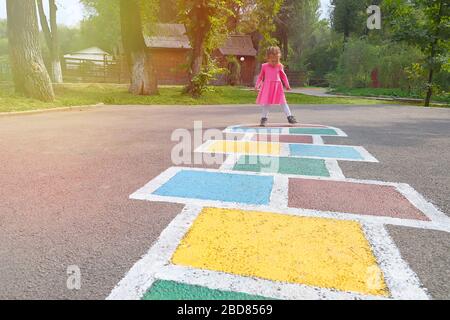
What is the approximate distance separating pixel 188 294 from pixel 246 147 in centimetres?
358

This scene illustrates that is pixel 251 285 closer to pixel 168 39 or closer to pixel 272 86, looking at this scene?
pixel 272 86

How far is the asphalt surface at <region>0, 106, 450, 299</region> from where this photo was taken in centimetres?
181

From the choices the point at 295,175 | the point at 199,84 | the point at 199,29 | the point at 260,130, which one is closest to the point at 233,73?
the point at 199,29

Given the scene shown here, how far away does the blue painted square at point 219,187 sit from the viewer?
2.96 meters

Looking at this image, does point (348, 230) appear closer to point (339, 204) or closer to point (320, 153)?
point (339, 204)

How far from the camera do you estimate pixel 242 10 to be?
34.6 meters

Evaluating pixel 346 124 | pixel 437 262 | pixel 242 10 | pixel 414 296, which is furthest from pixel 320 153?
pixel 242 10

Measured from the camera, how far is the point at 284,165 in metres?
4.04

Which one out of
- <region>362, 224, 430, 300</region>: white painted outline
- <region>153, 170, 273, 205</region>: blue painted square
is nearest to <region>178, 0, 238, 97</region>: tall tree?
<region>153, 170, 273, 205</region>: blue painted square

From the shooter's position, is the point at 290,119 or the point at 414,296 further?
the point at 290,119

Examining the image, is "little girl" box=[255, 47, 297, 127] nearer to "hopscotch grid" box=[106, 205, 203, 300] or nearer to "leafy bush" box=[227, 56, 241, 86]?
"hopscotch grid" box=[106, 205, 203, 300]

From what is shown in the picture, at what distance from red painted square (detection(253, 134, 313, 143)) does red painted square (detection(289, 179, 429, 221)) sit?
228 cm
